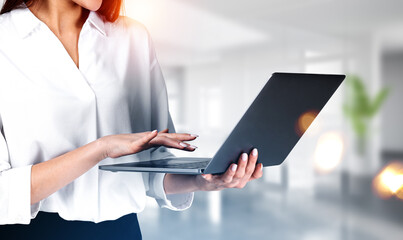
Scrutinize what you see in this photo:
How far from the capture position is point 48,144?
39.8 inches

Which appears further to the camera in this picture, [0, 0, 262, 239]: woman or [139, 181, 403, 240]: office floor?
[139, 181, 403, 240]: office floor

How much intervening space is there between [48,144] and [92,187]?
0.52 ft

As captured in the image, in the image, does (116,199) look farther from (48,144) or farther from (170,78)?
(170,78)

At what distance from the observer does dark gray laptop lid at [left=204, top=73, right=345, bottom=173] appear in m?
0.79

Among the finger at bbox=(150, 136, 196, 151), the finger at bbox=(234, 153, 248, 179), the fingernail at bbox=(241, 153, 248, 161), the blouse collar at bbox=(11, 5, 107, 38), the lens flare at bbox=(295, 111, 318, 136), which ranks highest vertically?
the blouse collar at bbox=(11, 5, 107, 38)

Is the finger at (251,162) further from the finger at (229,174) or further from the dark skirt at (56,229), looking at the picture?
the dark skirt at (56,229)

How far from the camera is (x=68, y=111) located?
1028 millimetres

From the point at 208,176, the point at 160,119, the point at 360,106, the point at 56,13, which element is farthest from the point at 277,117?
the point at 360,106

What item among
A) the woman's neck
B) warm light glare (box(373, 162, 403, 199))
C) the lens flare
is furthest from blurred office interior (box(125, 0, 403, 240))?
the woman's neck

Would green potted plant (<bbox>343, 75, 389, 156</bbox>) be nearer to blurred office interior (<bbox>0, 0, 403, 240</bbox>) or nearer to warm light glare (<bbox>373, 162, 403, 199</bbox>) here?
blurred office interior (<bbox>0, 0, 403, 240</bbox>)

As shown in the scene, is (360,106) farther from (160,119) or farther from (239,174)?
(239,174)

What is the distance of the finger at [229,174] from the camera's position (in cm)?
88

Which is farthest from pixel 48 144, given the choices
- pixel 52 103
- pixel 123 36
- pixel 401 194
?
pixel 401 194

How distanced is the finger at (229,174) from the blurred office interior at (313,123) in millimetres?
2648
